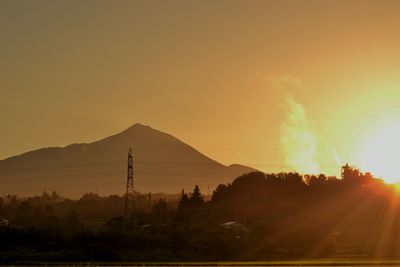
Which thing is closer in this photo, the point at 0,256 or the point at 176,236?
the point at 0,256

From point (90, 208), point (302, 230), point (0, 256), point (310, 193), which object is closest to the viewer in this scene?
point (0, 256)

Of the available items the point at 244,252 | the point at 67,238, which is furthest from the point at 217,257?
the point at 67,238

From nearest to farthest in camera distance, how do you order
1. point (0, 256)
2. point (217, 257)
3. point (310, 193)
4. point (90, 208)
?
point (0, 256) < point (217, 257) < point (310, 193) < point (90, 208)

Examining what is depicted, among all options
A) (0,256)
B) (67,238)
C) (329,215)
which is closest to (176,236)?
(67,238)

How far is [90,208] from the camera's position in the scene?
173875 mm

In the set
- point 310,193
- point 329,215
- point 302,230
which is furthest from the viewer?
point 310,193

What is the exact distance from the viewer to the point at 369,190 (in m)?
141

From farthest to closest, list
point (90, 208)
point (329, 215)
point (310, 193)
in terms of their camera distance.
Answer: point (90, 208) < point (310, 193) < point (329, 215)

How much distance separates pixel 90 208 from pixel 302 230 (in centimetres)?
7996

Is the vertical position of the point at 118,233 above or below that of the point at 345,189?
below

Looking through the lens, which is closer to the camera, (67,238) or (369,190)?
(67,238)

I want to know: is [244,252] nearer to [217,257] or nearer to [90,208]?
[217,257]

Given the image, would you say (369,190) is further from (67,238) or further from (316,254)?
(67,238)

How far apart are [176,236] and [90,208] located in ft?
254
